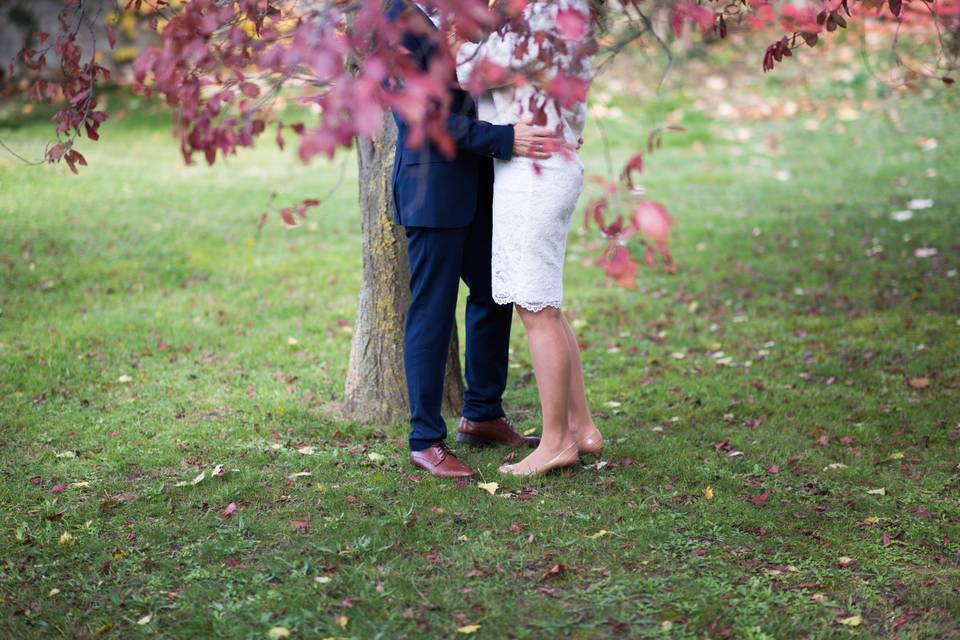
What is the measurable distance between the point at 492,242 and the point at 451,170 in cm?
35

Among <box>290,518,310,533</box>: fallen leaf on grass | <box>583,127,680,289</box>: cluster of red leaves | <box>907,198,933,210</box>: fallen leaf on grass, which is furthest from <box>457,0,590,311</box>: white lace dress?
<box>907,198,933,210</box>: fallen leaf on grass

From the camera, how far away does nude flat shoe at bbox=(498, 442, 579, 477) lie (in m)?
3.81

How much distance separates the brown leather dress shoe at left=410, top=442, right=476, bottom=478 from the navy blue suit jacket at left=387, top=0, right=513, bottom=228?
0.92 m

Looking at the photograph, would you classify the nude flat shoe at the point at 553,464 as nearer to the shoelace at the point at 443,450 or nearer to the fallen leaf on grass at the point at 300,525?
the shoelace at the point at 443,450

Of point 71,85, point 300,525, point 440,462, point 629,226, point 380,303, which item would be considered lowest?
point 300,525

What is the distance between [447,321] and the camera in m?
3.80

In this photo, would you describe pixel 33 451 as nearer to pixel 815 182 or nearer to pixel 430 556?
pixel 430 556

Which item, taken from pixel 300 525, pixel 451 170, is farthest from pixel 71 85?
pixel 300 525

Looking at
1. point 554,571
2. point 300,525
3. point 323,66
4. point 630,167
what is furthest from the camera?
point 300,525

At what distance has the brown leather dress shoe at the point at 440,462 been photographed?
381 cm

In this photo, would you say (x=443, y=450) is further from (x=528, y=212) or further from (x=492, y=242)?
(x=528, y=212)

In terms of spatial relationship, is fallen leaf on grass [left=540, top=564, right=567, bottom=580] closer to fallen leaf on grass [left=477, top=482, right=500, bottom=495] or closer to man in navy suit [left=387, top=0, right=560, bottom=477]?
fallen leaf on grass [left=477, top=482, right=500, bottom=495]

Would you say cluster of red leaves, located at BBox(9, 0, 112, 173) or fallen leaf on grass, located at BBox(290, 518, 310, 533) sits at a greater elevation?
cluster of red leaves, located at BBox(9, 0, 112, 173)

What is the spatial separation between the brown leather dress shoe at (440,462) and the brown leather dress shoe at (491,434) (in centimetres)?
28
